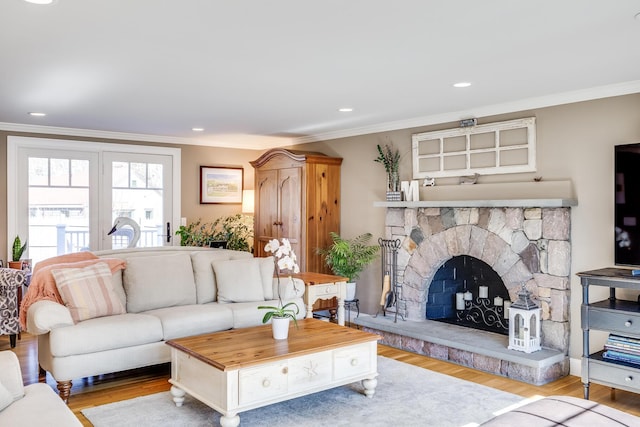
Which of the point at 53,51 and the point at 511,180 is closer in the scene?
the point at 53,51

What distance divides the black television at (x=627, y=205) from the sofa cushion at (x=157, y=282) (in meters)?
3.35

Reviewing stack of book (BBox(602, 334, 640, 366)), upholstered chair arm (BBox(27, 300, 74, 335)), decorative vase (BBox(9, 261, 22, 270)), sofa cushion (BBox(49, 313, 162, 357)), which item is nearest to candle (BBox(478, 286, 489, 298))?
stack of book (BBox(602, 334, 640, 366))

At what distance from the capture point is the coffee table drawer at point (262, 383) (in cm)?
305

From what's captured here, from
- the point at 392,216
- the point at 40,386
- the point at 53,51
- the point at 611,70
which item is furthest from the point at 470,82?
the point at 40,386

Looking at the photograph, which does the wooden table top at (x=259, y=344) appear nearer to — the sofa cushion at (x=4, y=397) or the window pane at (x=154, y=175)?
the sofa cushion at (x=4, y=397)

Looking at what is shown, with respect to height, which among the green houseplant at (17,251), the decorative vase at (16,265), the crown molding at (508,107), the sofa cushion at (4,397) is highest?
the crown molding at (508,107)

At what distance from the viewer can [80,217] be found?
250 inches

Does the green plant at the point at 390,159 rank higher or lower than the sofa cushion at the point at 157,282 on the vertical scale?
higher

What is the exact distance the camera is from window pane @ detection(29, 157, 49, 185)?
6.03 metres

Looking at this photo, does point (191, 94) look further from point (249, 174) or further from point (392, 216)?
point (249, 174)

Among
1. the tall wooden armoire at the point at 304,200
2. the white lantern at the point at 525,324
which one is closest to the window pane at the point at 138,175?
the tall wooden armoire at the point at 304,200

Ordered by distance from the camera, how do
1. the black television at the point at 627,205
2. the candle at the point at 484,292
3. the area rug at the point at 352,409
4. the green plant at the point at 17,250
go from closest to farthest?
the area rug at the point at 352,409
the black television at the point at 627,205
the candle at the point at 484,292
the green plant at the point at 17,250

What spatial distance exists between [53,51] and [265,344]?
7.07 ft

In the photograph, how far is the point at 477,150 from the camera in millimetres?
4879
